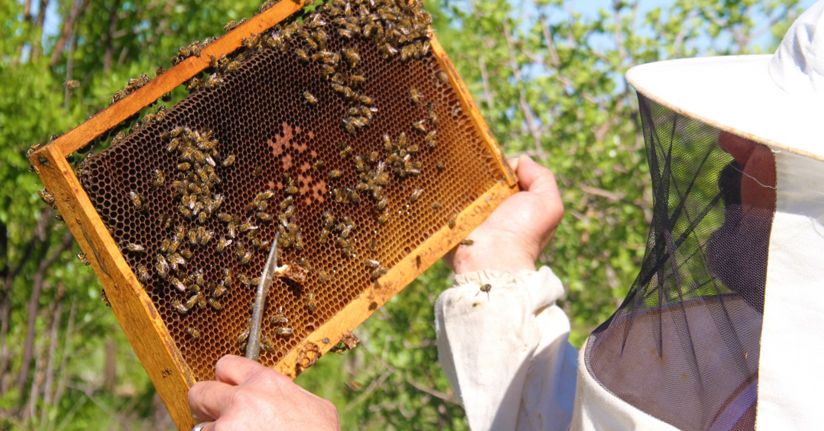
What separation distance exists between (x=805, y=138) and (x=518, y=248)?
64.3 inches

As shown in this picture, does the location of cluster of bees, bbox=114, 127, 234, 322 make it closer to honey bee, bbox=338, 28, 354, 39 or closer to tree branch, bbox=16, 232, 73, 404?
honey bee, bbox=338, 28, 354, 39

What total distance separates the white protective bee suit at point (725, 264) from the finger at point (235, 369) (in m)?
0.96

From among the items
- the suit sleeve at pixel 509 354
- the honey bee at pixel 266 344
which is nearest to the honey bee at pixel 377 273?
the suit sleeve at pixel 509 354

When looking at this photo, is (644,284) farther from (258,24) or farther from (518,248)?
(258,24)

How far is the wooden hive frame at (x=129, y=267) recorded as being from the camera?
8.06 ft

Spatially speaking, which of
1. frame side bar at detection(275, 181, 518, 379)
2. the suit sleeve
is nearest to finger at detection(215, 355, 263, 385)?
frame side bar at detection(275, 181, 518, 379)

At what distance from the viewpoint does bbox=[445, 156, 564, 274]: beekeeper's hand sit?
10.5ft

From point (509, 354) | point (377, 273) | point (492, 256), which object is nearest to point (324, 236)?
point (377, 273)

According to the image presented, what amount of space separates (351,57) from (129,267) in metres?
1.11

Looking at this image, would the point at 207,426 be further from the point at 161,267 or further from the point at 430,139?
the point at 430,139

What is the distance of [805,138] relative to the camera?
1682 mm

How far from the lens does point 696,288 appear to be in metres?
2.13

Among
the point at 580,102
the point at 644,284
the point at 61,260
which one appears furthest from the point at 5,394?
the point at 644,284

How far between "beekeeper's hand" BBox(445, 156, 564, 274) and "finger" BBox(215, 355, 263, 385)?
1047mm
